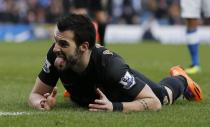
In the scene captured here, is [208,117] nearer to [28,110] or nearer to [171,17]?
[28,110]

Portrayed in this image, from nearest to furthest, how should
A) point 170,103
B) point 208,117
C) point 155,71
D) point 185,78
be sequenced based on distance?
point 208,117
point 170,103
point 185,78
point 155,71

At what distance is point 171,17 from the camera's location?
29250mm

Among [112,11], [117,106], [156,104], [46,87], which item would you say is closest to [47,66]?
[46,87]

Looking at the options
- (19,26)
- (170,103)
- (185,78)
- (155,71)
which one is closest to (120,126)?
(170,103)

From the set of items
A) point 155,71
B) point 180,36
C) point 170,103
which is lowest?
point 180,36

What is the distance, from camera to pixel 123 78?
18.3 feet

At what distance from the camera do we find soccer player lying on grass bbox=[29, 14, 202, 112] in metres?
5.53

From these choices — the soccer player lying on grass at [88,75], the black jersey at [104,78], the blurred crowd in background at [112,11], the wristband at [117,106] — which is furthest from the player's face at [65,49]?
the blurred crowd in background at [112,11]

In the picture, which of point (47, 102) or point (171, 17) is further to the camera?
point (171, 17)

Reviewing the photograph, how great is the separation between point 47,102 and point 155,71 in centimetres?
564

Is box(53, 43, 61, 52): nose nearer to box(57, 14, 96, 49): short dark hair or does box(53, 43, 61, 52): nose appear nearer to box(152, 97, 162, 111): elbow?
box(57, 14, 96, 49): short dark hair

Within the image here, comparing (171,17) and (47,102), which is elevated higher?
(47,102)

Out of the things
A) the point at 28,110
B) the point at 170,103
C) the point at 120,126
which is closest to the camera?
the point at 120,126

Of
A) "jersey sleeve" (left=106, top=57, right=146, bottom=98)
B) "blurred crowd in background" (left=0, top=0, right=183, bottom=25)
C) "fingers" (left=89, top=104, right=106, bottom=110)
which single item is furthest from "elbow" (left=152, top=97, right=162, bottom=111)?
"blurred crowd in background" (left=0, top=0, right=183, bottom=25)
